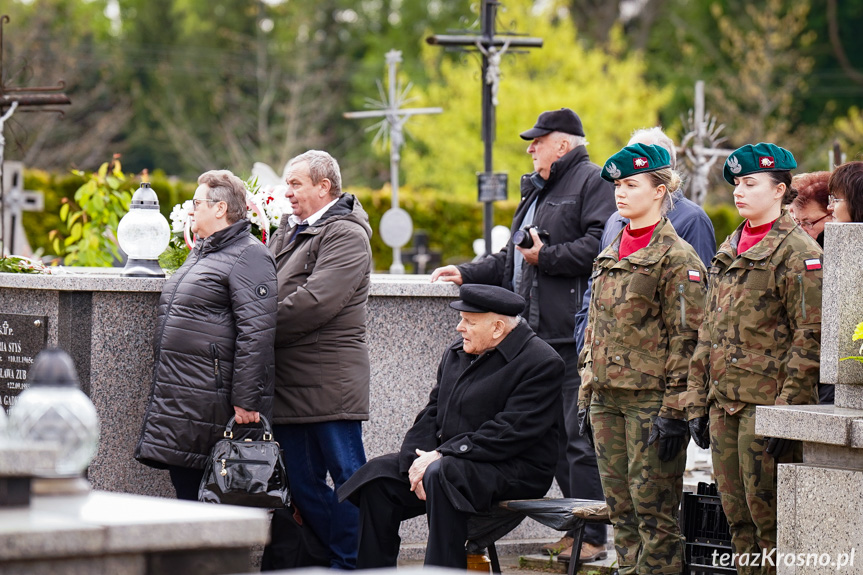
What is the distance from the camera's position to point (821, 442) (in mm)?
4520

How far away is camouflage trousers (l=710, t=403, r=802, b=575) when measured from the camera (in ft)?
15.7

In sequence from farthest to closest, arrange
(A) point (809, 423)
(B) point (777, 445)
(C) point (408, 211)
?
(C) point (408, 211), (B) point (777, 445), (A) point (809, 423)

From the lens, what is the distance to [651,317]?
17.2 ft

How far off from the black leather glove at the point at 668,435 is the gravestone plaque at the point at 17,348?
9.81 ft

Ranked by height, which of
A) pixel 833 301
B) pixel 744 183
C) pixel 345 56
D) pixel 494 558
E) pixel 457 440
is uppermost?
pixel 345 56

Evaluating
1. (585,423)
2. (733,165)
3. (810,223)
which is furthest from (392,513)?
(810,223)

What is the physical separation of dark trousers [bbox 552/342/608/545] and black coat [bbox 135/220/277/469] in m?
1.65

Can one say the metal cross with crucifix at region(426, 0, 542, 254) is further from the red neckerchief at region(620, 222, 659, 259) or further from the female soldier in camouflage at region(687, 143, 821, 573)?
the female soldier in camouflage at region(687, 143, 821, 573)

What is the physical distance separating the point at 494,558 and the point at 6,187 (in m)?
9.74

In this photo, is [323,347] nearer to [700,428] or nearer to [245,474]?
[245,474]

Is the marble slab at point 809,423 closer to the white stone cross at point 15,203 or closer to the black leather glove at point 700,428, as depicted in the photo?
the black leather glove at point 700,428

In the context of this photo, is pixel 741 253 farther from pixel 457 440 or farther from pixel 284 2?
pixel 284 2

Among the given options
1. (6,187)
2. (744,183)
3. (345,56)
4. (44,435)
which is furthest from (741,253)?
(345,56)

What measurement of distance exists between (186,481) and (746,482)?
103 inches
